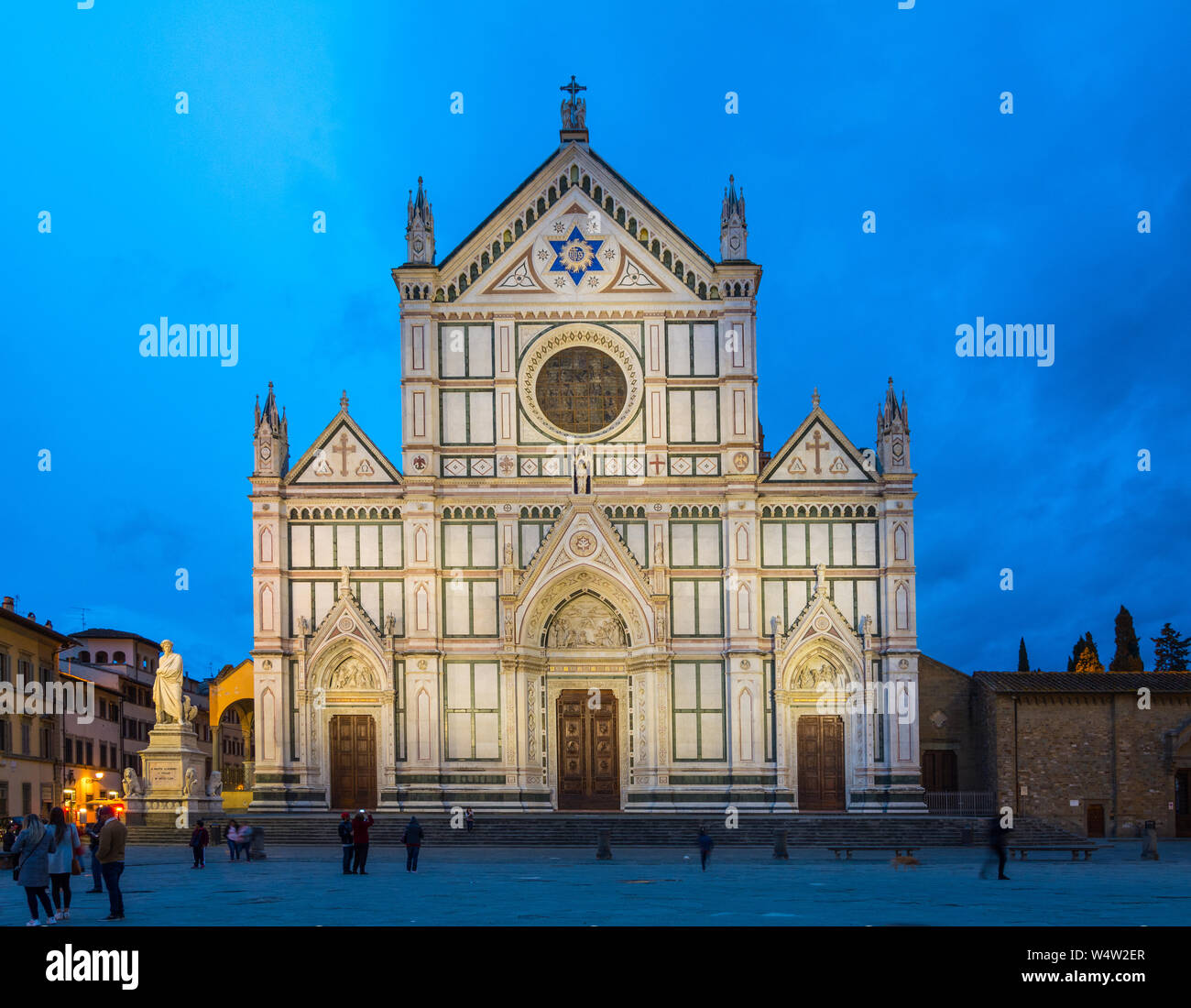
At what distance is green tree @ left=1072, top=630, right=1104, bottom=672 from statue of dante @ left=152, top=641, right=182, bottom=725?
137 feet

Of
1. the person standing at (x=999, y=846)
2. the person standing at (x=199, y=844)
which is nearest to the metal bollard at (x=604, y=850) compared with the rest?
the person standing at (x=199, y=844)

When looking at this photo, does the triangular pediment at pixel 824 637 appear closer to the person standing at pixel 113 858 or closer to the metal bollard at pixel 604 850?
the metal bollard at pixel 604 850

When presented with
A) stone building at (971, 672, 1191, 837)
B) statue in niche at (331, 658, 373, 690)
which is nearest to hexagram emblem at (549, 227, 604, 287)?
statue in niche at (331, 658, 373, 690)

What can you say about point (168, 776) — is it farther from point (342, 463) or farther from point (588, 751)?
point (588, 751)

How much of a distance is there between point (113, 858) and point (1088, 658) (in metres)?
56.8

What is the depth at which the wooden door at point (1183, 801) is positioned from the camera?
46.1m

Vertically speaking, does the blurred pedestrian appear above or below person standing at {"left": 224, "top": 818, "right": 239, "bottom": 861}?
above

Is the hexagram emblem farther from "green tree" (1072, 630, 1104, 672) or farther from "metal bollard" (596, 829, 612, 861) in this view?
"green tree" (1072, 630, 1104, 672)

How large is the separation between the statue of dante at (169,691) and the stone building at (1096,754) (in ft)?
83.6

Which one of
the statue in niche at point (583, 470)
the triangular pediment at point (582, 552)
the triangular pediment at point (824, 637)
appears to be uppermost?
the statue in niche at point (583, 470)

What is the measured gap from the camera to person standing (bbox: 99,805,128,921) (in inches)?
745

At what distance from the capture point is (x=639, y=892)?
22766mm

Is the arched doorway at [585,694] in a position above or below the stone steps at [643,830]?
above
